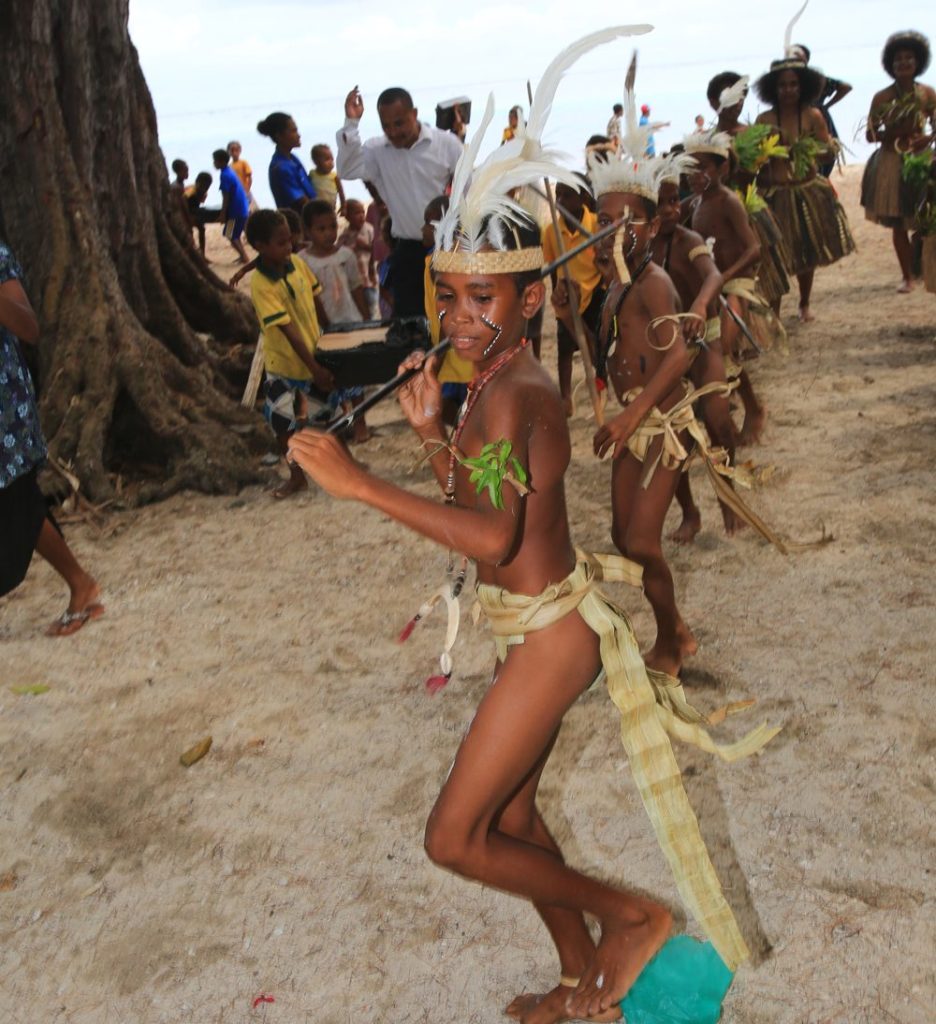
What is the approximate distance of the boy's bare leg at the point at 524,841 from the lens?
2188 millimetres

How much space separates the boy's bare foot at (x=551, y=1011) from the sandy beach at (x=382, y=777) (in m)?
0.11

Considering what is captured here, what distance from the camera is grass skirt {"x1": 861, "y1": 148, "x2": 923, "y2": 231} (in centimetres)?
820

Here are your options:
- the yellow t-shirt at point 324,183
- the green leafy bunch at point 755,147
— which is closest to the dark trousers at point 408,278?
the green leafy bunch at point 755,147

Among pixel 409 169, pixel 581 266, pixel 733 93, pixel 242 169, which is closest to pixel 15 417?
pixel 409 169

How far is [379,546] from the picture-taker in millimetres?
5414

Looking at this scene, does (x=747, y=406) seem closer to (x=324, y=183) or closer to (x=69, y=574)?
(x=69, y=574)

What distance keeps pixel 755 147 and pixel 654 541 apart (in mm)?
4808

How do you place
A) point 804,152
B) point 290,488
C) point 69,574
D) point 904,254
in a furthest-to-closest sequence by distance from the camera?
point 904,254, point 804,152, point 290,488, point 69,574

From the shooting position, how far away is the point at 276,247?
603cm

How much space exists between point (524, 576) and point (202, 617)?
2832 millimetres

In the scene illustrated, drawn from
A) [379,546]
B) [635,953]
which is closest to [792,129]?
[379,546]

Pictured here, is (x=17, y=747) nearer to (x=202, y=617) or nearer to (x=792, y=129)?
(x=202, y=617)

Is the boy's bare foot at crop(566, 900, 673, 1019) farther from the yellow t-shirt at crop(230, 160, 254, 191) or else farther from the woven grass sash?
the yellow t-shirt at crop(230, 160, 254, 191)

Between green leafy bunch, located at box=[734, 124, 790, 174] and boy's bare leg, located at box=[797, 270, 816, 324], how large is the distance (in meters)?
1.17
